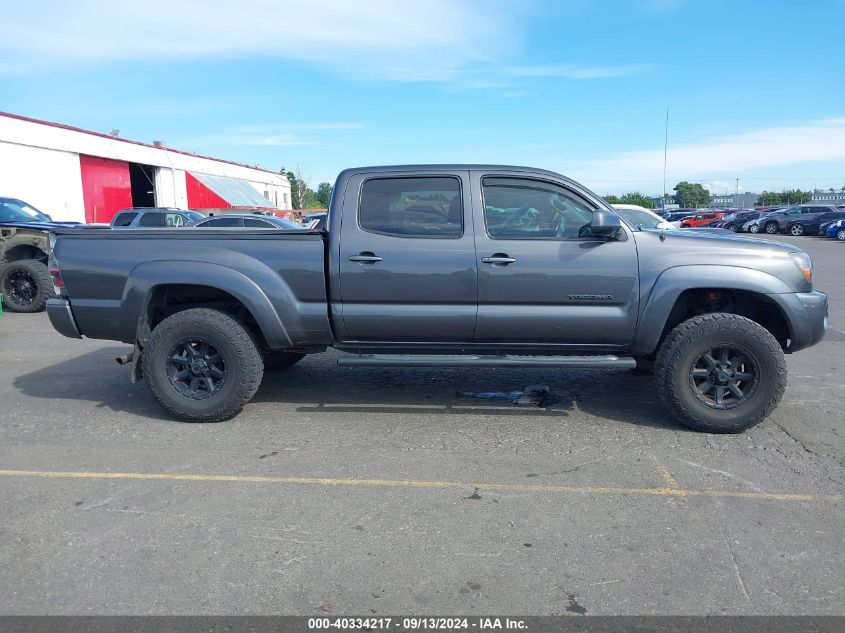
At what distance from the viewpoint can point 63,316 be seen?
17.6 ft

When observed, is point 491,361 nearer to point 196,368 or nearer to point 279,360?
point 196,368

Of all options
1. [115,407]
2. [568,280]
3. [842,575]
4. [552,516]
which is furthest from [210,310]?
[842,575]

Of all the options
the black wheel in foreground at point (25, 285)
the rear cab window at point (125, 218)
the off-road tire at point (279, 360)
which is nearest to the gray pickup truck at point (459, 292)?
the off-road tire at point (279, 360)

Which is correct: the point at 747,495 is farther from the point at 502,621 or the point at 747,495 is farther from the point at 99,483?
the point at 99,483

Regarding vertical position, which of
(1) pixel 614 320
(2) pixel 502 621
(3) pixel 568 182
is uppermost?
(3) pixel 568 182

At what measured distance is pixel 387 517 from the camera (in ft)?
12.3

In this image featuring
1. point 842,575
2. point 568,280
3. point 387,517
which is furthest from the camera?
point 568,280

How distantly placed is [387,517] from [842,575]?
2.19m

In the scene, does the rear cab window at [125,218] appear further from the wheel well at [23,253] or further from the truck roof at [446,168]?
the truck roof at [446,168]

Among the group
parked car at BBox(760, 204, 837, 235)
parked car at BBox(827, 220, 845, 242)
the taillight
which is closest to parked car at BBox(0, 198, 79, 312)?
the taillight

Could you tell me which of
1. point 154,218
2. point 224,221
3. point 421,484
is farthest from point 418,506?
point 154,218

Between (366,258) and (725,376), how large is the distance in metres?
2.77

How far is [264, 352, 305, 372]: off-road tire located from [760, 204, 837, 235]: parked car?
121ft

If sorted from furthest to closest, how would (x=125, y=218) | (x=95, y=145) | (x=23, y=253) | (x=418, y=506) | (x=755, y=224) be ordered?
(x=755, y=224)
(x=95, y=145)
(x=125, y=218)
(x=23, y=253)
(x=418, y=506)
